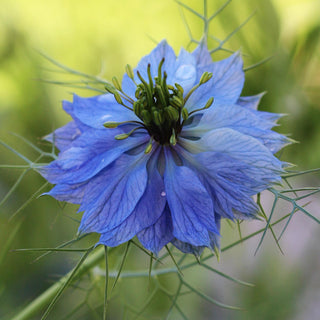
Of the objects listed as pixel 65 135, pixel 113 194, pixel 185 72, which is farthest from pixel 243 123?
pixel 65 135

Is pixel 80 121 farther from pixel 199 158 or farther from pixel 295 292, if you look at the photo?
pixel 295 292

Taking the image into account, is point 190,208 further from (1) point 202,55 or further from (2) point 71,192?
(1) point 202,55

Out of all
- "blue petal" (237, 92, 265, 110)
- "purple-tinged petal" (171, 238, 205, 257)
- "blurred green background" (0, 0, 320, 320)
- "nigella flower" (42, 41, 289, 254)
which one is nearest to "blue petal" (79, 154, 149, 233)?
"nigella flower" (42, 41, 289, 254)

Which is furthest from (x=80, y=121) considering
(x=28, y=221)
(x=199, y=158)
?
(x=28, y=221)

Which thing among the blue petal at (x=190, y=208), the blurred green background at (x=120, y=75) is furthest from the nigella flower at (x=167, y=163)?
the blurred green background at (x=120, y=75)

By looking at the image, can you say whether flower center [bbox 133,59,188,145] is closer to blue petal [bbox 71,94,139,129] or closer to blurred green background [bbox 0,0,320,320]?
blue petal [bbox 71,94,139,129]

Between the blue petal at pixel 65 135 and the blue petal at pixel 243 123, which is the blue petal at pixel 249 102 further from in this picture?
the blue petal at pixel 65 135
